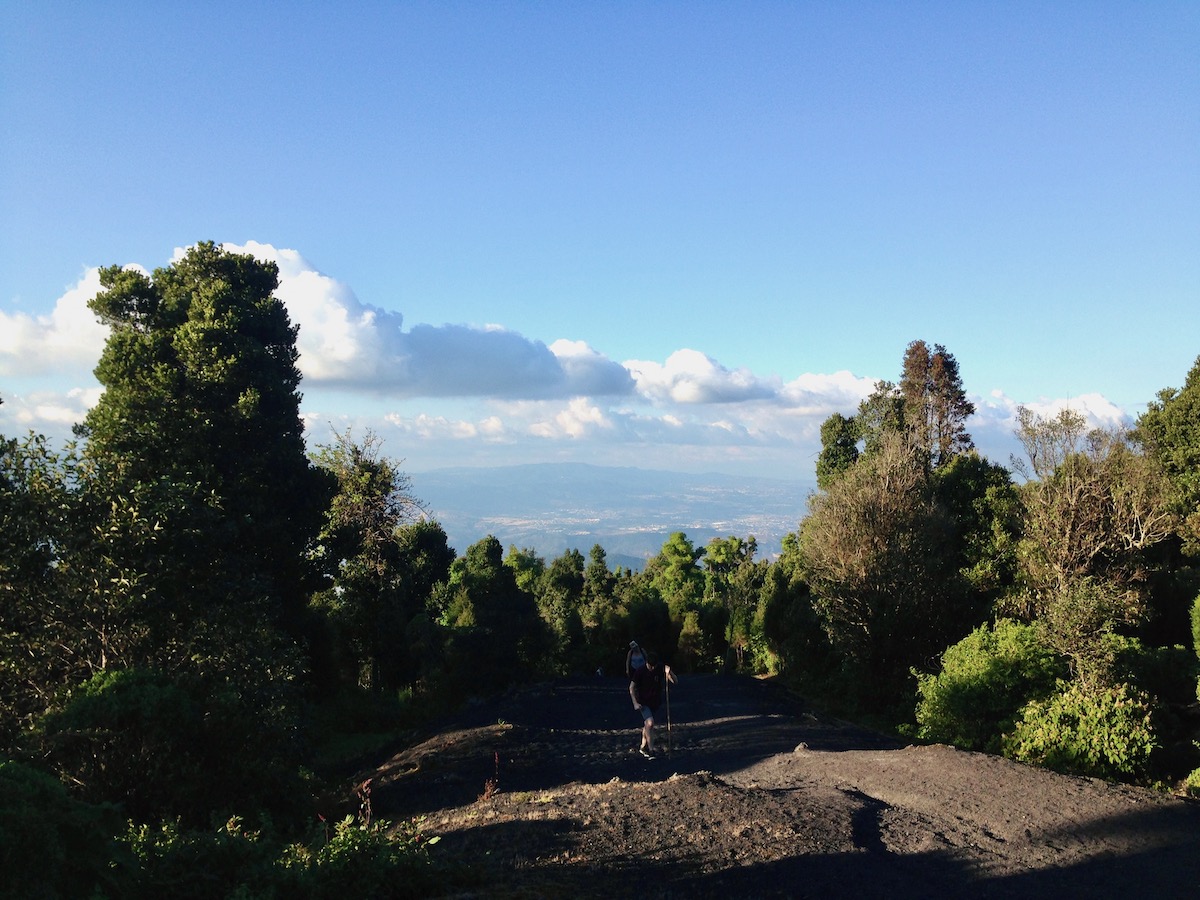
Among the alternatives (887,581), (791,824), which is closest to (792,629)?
(887,581)

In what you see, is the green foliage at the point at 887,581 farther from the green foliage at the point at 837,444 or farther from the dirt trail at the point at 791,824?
the green foliage at the point at 837,444

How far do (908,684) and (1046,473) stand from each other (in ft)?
21.2

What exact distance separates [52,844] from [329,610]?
69.7 feet

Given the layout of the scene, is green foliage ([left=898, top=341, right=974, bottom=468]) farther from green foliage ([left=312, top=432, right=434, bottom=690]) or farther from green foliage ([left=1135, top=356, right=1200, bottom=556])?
green foliage ([left=312, top=432, right=434, bottom=690])

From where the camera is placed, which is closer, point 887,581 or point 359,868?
point 359,868

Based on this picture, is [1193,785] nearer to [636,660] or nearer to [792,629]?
[636,660]

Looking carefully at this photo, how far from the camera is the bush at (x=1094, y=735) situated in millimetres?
12328

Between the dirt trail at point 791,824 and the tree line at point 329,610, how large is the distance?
139 centimetres

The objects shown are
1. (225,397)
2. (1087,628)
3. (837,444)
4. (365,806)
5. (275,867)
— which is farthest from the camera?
(837,444)

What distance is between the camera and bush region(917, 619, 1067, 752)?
13977 millimetres

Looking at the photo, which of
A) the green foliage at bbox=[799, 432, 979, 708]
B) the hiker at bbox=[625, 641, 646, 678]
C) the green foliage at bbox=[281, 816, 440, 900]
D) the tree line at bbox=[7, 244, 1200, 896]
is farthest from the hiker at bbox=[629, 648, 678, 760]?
the green foliage at bbox=[799, 432, 979, 708]

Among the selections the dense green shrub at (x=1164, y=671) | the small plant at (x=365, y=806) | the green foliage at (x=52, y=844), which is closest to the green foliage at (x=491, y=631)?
the small plant at (x=365, y=806)

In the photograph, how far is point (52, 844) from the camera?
4000 millimetres

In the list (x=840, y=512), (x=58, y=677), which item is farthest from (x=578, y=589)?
(x=58, y=677)
